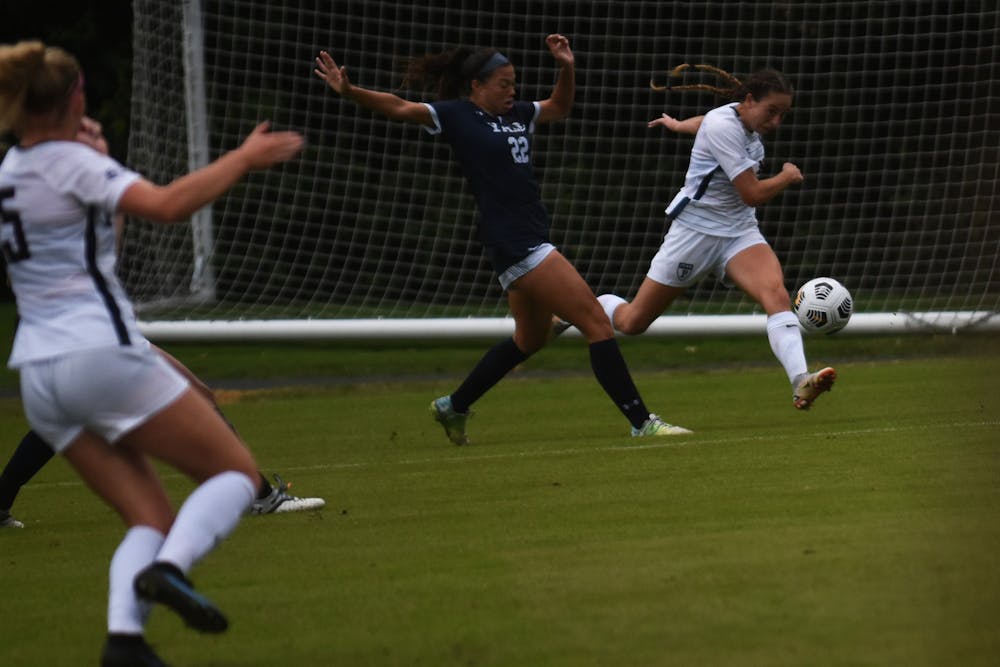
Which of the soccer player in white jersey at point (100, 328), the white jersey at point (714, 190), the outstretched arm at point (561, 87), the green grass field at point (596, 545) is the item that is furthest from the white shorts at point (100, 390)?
the white jersey at point (714, 190)

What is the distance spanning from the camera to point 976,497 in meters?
6.96

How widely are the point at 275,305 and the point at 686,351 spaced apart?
380 cm

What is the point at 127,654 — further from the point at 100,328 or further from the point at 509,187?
the point at 509,187

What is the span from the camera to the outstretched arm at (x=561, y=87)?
9258 millimetres

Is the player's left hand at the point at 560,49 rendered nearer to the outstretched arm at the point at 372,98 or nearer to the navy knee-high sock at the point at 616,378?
the outstretched arm at the point at 372,98

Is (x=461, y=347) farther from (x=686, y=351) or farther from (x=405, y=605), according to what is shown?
(x=405, y=605)

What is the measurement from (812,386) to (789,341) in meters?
0.34

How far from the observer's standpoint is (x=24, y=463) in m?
7.75

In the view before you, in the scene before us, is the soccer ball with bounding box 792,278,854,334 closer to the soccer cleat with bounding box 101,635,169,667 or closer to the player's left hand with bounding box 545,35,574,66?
the player's left hand with bounding box 545,35,574,66

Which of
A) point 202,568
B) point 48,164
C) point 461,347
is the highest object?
point 48,164

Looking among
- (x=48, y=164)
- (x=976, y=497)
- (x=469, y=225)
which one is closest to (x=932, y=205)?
(x=469, y=225)

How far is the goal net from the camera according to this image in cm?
1597

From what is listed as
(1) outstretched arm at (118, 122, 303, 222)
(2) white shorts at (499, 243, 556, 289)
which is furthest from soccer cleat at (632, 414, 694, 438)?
(1) outstretched arm at (118, 122, 303, 222)

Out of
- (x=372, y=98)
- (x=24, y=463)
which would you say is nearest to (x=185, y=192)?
(x=24, y=463)
